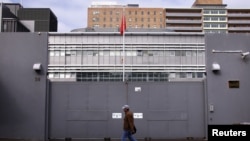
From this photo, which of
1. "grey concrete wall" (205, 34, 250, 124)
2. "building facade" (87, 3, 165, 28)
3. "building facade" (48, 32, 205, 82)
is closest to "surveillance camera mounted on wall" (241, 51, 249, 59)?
"grey concrete wall" (205, 34, 250, 124)

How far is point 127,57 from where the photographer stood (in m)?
49.6

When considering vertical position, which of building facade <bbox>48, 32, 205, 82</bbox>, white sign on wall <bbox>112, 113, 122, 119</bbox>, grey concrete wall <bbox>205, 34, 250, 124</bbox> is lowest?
white sign on wall <bbox>112, 113, 122, 119</bbox>

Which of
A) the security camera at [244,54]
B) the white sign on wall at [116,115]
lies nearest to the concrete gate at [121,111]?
the white sign on wall at [116,115]

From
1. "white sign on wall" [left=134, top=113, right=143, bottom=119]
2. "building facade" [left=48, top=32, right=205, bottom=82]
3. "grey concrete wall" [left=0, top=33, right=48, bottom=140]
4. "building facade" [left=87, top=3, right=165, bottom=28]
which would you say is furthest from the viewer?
"building facade" [left=87, top=3, right=165, bottom=28]

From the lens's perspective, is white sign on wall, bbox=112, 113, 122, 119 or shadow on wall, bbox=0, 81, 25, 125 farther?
white sign on wall, bbox=112, 113, 122, 119

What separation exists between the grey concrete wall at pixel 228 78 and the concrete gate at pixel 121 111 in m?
0.58

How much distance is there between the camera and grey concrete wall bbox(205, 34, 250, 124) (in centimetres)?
1738

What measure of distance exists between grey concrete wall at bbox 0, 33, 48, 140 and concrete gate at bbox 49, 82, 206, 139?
1.83 ft

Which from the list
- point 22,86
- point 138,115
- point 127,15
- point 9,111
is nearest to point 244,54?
point 138,115

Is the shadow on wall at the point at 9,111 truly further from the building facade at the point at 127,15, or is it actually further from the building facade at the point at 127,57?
the building facade at the point at 127,15

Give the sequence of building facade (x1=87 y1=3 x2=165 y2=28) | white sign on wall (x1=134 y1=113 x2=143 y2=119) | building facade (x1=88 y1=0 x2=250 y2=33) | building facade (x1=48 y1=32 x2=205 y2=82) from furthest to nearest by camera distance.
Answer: building facade (x1=87 y1=3 x2=165 y2=28) < building facade (x1=88 y1=0 x2=250 y2=33) < building facade (x1=48 y1=32 x2=205 y2=82) < white sign on wall (x1=134 y1=113 x2=143 y2=119)

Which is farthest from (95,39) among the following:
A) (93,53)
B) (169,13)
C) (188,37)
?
(169,13)

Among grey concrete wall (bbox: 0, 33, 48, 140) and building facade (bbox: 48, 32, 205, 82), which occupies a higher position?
building facade (bbox: 48, 32, 205, 82)

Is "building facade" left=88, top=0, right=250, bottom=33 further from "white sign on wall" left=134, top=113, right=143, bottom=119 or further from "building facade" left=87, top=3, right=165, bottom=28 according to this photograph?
"white sign on wall" left=134, top=113, right=143, bottom=119
